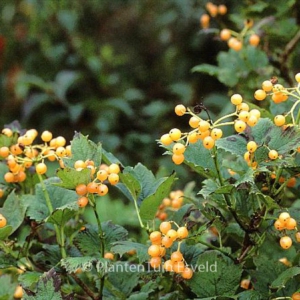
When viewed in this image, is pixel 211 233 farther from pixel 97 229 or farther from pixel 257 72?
pixel 257 72

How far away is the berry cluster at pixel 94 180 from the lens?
81 centimetres

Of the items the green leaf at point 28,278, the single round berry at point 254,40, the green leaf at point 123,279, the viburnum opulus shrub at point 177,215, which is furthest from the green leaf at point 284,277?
the single round berry at point 254,40

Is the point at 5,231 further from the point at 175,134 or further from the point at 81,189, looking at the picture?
the point at 175,134

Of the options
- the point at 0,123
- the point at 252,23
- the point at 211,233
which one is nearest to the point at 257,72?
the point at 252,23

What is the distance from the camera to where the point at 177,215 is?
92 cm

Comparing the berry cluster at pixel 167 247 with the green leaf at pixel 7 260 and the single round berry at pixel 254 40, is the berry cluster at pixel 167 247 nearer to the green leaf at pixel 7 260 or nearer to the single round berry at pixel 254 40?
the green leaf at pixel 7 260

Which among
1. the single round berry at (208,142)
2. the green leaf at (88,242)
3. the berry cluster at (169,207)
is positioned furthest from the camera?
the berry cluster at (169,207)

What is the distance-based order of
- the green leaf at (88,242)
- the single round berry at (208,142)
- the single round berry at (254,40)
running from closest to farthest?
the single round berry at (208,142), the green leaf at (88,242), the single round berry at (254,40)

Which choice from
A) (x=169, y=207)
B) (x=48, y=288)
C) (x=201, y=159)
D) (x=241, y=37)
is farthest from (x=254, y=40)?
(x=48, y=288)

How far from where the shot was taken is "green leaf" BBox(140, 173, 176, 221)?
0.83 metres

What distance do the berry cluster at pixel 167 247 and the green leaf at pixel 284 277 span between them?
0.39ft

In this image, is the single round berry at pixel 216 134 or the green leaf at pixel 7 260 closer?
the single round berry at pixel 216 134

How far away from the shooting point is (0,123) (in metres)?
2.73

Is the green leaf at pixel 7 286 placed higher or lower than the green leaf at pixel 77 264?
lower
